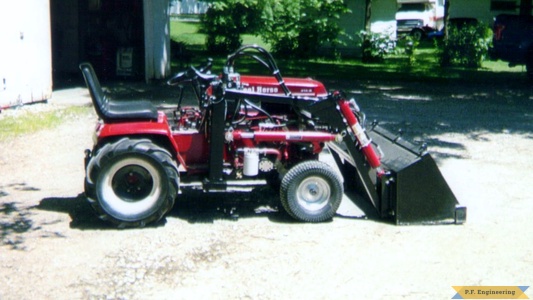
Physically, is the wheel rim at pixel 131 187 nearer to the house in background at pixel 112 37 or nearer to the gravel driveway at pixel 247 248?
the gravel driveway at pixel 247 248

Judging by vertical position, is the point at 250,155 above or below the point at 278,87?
below

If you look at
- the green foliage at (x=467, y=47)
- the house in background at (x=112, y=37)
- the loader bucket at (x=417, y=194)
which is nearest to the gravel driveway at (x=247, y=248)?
the loader bucket at (x=417, y=194)

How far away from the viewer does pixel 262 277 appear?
618 centimetres

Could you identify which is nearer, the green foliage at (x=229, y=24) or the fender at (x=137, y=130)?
the fender at (x=137, y=130)

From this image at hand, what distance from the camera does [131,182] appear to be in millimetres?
7383

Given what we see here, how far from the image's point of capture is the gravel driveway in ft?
19.6

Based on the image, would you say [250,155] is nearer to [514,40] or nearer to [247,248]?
[247,248]

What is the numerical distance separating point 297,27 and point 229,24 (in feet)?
7.87

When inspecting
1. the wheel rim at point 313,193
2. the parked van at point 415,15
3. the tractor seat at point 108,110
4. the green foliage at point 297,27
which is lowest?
the wheel rim at point 313,193

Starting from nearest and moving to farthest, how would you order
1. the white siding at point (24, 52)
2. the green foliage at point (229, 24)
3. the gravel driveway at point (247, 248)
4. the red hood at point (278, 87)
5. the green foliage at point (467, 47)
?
the gravel driveway at point (247, 248) → the red hood at point (278, 87) → the white siding at point (24, 52) → the green foliage at point (467, 47) → the green foliage at point (229, 24)

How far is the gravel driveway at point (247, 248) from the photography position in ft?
19.6

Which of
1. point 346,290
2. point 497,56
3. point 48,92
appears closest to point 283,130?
point 346,290

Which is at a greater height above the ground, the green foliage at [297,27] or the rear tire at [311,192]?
the green foliage at [297,27]

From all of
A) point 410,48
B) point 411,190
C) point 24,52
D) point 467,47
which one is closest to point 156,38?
point 24,52
